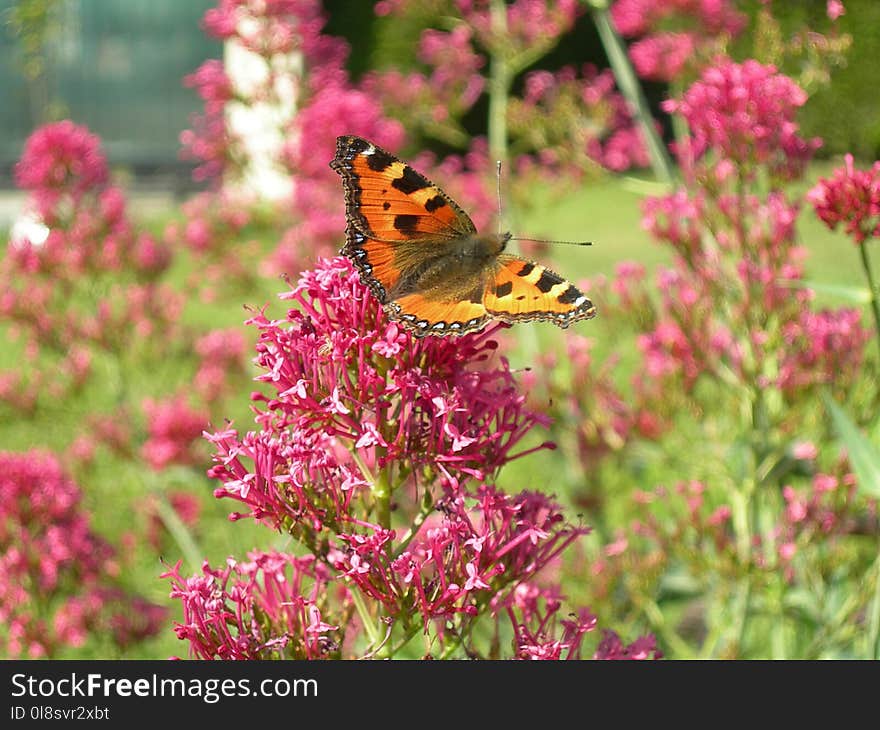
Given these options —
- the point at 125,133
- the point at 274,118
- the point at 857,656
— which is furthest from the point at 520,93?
the point at 857,656

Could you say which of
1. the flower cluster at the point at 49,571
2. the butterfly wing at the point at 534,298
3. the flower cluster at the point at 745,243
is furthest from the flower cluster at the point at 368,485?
the flower cluster at the point at 49,571

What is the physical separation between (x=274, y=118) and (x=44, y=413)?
1.43 metres

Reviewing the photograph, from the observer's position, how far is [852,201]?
5.73 feet

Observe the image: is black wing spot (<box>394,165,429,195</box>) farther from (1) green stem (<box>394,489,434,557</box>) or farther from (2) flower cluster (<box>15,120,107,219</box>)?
(2) flower cluster (<box>15,120,107,219</box>)

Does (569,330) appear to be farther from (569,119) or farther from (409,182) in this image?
(409,182)

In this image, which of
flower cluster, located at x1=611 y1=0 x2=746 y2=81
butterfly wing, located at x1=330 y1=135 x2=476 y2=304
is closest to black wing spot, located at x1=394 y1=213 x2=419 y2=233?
butterfly wing, located at x1=330 y1=135 x2=476 y2=304

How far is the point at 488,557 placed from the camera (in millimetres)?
1384

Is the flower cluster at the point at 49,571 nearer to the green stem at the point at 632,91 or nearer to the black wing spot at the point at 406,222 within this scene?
the black wing spot at the point at 406,222

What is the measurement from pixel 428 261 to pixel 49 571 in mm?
1520

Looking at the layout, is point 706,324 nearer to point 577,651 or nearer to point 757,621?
point 577,651

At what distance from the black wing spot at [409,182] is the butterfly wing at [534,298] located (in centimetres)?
20

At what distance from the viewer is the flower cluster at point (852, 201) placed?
68.3 inches

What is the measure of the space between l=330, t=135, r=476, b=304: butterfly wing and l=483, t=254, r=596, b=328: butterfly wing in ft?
0.44

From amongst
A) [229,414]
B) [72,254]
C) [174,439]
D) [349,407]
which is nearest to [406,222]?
[349,407]
